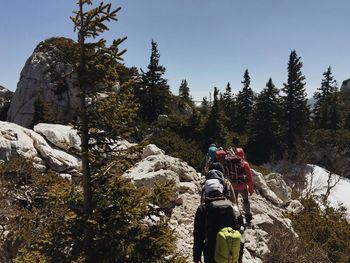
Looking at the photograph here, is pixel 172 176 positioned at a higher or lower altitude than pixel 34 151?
lower

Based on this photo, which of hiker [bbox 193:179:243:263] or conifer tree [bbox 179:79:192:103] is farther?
conifer tree [bbox 179:79:192:103]

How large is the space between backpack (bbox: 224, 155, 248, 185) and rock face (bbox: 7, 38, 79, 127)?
1068 inches

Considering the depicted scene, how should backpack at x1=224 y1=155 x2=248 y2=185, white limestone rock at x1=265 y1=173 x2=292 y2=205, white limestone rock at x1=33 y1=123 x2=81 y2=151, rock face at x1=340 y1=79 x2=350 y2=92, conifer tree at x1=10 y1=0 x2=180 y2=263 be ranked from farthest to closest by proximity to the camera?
rock face at x1=340 y1=79 x2=350 y2=92 → white limestone rock at x1=265 y1=173 x2=292 y2=205 → white limestone rock at x1=33 y1=123 x2=81 y2=151 → backpack at x1=224 y1=155 x2=248 y2=185 → conifer tree at x1=10 y1=0 x2=180 y2=263

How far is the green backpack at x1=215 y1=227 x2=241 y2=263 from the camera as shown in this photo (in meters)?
4.92

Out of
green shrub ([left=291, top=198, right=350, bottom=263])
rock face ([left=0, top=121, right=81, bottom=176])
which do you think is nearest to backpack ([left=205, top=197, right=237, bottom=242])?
rock face ([left=0, top=121, right=81, bottom=176])

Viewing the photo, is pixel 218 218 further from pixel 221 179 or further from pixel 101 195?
pixel 101 195

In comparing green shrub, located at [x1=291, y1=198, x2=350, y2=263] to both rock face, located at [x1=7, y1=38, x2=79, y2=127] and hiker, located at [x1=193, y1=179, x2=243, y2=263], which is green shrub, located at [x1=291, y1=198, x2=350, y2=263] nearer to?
hiker, located at [x1=193, y1=179, x2=243, y2=263]

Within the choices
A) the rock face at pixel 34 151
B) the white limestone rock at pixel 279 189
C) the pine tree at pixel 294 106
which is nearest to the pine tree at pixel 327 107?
the pine tree at pixel 294 106

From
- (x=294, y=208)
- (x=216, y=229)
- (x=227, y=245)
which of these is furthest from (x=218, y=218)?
(x=294, y=208)

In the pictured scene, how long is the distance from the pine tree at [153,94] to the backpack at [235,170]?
30.8 meters

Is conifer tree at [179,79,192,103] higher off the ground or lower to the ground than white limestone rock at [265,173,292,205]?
higher

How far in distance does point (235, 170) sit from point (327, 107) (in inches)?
1843

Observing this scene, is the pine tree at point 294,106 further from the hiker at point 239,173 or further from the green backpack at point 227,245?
the green backpack at point 227,245

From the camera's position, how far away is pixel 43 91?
3619 cm
